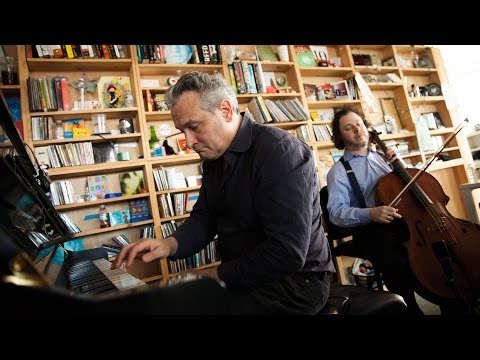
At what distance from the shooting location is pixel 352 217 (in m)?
1.73

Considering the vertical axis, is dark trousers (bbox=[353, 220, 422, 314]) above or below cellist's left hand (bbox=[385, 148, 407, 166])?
below

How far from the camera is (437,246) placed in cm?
142

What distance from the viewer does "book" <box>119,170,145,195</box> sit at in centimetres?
271

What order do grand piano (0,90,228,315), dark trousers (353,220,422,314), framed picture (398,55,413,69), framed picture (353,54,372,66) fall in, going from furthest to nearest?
framed picture (398,55,413,69), framed picture (353,54,372,66), dark trousers (353,220,422,314), grand piano (0,90,228,315)

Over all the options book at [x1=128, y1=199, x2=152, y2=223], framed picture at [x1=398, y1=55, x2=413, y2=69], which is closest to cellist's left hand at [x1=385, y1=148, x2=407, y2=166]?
book at [x1=128, y1=199, x2=152, y2=223]

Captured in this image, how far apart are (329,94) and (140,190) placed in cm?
258

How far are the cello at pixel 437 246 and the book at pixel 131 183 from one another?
2100 millimetres

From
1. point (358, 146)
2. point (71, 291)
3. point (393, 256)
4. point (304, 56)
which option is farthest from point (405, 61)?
point (71, 291)

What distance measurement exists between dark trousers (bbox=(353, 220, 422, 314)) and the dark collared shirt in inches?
27.7

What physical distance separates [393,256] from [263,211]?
3.41ft

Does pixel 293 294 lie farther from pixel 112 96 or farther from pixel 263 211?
pixel 112 96

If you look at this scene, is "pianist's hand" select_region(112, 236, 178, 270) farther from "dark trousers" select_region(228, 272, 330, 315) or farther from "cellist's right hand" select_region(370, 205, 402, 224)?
"cellist's right hand" select_region(370, 205, 402, 224)
